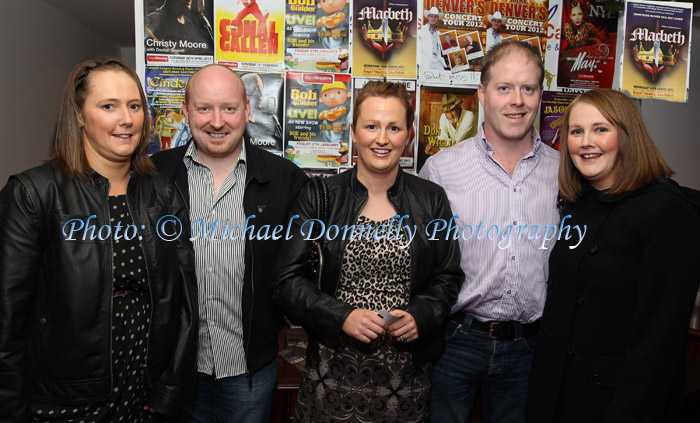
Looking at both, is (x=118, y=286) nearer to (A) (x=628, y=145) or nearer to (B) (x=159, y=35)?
(B) (x=159, y=35)

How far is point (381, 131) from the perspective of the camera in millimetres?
1748

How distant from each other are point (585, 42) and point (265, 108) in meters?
1.84

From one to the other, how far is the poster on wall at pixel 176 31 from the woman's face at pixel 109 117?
91 centimetres

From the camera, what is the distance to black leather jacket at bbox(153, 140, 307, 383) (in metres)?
1.90

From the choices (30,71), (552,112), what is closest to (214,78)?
(552,112)

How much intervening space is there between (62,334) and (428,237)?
1239 millimetres

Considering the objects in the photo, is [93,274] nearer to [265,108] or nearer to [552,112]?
[265,108]

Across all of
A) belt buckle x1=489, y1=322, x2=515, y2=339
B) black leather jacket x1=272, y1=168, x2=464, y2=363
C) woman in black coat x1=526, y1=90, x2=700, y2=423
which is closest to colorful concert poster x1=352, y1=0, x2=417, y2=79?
black leather jacket x1=272, y1=168, x2=464, y2=363

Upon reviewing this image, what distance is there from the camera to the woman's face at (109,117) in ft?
5.09

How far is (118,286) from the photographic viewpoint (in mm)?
1563

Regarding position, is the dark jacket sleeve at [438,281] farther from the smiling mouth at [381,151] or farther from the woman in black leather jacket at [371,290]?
the smiling mouth at [381,151]

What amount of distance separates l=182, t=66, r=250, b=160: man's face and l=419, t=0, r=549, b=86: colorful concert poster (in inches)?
Result: 43.9

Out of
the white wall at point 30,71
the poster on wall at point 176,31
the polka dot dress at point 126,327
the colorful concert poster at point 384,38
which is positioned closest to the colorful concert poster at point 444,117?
the colorful concert poster at point 384,38

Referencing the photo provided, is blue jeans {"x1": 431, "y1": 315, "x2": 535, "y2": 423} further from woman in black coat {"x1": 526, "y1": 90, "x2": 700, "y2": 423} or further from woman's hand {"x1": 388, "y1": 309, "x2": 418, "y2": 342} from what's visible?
woman's hand {"x1": 388, "y1": 309, "x2": 418, "y2": 342}
